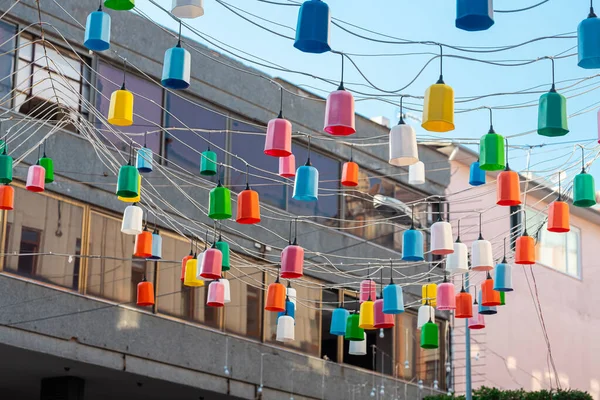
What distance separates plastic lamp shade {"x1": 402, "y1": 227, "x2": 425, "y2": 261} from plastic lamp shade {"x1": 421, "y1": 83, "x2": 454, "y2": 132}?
3659mm

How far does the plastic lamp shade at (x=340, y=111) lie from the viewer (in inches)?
437

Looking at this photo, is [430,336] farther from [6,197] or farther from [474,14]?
[474,14]

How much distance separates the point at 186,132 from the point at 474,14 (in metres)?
13.3

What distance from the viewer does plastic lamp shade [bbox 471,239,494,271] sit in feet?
47.9

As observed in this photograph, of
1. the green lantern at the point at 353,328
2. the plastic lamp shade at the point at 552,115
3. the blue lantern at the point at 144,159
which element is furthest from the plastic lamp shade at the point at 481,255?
the blue lantern at the point at 144,159

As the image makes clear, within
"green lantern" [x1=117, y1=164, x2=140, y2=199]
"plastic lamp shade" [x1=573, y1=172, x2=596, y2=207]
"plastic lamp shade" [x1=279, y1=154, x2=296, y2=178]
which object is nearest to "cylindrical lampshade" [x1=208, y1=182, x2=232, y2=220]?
"plastic lamp shade" [x1=279, y1=154, x2=296, y2=178]

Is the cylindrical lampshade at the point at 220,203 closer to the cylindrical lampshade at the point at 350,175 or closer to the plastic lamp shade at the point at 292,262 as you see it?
the plastic lamp shade at the point at 292,262

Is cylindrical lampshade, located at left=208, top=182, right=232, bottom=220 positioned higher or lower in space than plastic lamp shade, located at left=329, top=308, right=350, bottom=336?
higher

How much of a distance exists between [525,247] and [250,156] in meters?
9.97

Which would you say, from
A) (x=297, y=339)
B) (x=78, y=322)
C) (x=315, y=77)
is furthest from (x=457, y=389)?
(x=315, y=77)

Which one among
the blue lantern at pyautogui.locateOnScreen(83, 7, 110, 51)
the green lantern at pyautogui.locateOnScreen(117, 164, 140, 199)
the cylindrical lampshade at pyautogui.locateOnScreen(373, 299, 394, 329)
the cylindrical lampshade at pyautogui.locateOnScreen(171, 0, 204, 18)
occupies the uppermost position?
the blue lantern at pyautogui.locateOnScreen(83, 7, 110, 51)

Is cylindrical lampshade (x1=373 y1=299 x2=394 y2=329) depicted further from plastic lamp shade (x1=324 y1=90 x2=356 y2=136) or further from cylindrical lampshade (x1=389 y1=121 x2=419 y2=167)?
plastic lamp shade (x1=324 y1=90 x2=356 y2=136)

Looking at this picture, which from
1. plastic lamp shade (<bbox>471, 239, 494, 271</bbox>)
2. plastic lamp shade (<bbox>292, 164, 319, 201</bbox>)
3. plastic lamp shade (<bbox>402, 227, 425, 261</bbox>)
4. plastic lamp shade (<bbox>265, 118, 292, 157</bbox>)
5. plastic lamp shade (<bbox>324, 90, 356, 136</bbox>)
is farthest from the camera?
plastic lamp shade (<bbox>471, 239, 494, 271</bbox>)

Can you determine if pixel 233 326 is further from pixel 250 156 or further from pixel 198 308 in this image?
pixel 250 156
